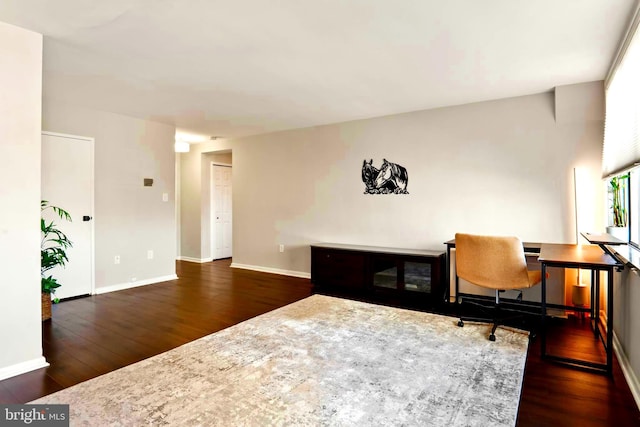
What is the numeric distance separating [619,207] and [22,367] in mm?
4671

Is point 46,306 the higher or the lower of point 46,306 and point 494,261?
the lower

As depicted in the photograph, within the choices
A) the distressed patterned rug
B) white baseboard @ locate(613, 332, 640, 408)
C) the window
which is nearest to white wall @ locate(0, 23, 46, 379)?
the distressed patterned rug

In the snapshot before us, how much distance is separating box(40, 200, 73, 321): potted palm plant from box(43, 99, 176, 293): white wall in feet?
1.55

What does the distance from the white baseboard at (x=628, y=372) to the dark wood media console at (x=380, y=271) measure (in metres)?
1.70

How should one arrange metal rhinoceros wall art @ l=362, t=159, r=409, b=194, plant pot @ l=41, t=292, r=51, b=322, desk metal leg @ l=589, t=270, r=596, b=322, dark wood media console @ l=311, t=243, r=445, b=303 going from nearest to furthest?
1. desk metal leg @ l=589, t=270, r=596, b=322
2. plant pot @ l=41, t=292, r=51, b=322
3. dark wood media console @ l=311, t=243, r=445, b=303
4. metal rhinoceros wall art @ l=362, t=159, r=409, b=194

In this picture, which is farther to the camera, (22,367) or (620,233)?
(620,233)

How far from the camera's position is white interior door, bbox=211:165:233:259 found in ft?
24.8

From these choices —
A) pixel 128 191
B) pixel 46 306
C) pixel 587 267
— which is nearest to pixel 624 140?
pixel 587 267

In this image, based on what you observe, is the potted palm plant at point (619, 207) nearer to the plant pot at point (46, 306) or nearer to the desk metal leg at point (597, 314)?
the desk metal leg at point (597, 314)

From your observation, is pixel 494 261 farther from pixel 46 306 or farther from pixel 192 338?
pixel 46 306

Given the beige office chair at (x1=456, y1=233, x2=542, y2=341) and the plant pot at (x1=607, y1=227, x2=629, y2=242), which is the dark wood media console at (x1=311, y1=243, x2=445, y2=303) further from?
the plant pot at (x1=607, y1=227, x2=629, y2=242)

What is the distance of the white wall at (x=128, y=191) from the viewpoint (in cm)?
471

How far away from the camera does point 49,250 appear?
13.7ft

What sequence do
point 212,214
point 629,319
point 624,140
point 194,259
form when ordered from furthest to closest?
point 212,214, point 194,259, point 624,140, point 629,319
